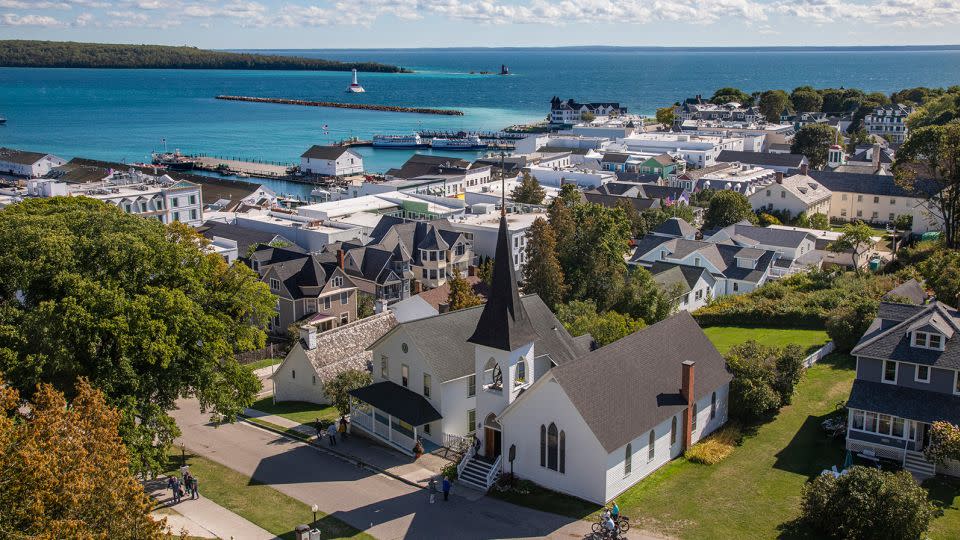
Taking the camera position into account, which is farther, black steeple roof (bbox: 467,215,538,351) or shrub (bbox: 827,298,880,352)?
shrub (bbox: 827,298,880,352)

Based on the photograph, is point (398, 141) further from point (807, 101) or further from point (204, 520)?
point (204, 520)

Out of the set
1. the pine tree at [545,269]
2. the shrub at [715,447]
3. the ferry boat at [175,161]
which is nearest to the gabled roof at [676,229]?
the pine tree at [545,269]

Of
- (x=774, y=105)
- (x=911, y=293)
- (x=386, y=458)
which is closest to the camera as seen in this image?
(x=386, y=458)

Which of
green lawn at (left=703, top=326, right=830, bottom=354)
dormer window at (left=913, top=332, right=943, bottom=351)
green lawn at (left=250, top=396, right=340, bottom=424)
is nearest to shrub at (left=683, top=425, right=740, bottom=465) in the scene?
dormer window at (left=913, top=332, right=943, bottom=351)

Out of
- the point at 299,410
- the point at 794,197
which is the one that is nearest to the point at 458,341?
the point at 299,410

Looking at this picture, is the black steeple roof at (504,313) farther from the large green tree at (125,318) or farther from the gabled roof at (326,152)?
the gabled roof at (326,152)

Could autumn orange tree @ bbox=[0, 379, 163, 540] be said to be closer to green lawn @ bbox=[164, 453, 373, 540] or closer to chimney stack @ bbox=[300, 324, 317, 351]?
green lawn @ bbox=[164, 453, 373, 540]
